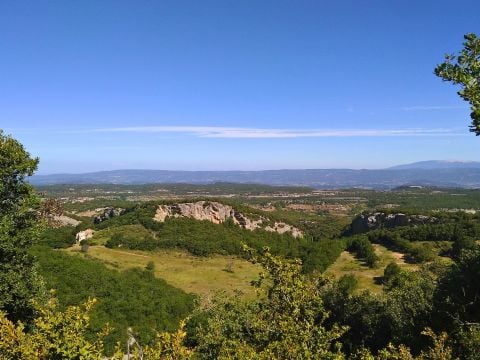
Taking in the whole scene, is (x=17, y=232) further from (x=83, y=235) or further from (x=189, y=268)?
(x=83, y=235)

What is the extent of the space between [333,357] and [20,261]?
19.8 metres

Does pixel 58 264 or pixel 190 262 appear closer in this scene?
pixel 58 264

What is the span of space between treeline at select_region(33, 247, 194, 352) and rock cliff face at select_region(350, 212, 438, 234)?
90994mm

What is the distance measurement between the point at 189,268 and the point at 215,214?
164ft

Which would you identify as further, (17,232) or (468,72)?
(17,232)


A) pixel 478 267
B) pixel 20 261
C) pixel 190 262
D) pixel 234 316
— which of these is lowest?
pixel 190 262

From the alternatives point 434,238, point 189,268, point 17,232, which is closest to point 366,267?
point 434,238

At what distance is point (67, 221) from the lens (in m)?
149

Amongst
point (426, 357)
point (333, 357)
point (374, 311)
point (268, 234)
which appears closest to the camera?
point (333, 357)

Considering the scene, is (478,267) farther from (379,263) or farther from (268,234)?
(268,234)

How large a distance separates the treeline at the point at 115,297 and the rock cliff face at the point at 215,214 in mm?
69088

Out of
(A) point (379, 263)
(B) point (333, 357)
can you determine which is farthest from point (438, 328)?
(A) point (379, 263)

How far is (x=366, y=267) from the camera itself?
88.1 metres

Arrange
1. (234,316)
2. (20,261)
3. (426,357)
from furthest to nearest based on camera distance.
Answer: (234,316) < (20,261) < (426,357)
